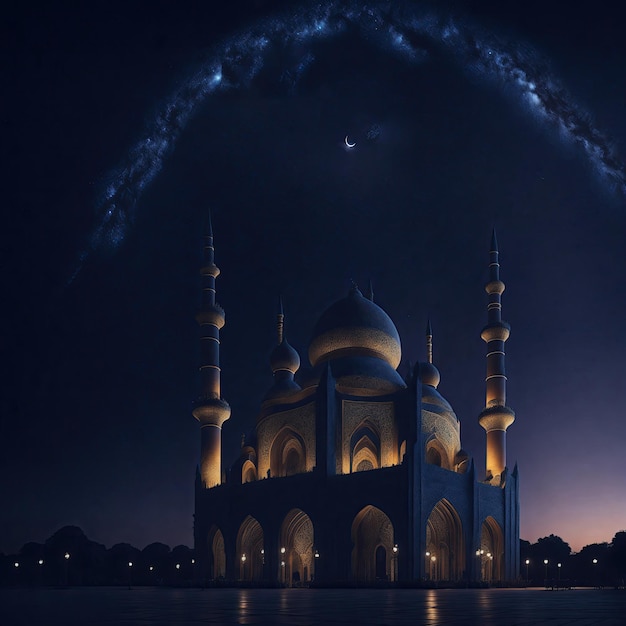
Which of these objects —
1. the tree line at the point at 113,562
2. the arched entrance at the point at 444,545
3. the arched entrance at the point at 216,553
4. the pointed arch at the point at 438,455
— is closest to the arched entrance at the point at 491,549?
the arched entrance at the point at 444,545

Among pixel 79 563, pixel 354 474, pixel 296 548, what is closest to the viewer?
pixel 354 474

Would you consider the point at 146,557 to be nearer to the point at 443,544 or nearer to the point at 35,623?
the point at 443,544

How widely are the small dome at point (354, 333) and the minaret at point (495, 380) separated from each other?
247 inches

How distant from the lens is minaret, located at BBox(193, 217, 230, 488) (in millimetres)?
52250

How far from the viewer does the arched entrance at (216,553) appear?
51.5m

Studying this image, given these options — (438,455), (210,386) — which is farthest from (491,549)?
(210,386)

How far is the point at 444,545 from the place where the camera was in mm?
47156

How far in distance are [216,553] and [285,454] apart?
8.10 metres

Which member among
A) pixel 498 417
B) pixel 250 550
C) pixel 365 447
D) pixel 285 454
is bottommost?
pixel 250 550

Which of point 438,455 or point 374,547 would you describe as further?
point 438,455

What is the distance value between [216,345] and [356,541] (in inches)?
656

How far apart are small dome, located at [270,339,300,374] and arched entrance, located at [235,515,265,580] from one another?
1136 centimetres

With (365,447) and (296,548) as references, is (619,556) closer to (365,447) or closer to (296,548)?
(365,447)

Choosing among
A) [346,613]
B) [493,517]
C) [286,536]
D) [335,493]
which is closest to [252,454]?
[286,536]
